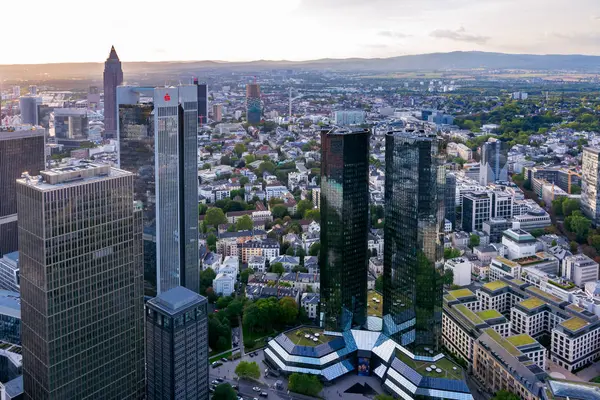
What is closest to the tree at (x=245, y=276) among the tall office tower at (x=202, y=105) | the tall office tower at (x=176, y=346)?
the tall office tower at (x=176, y=346)

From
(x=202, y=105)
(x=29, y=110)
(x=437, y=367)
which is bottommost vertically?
(x=437, y=367)

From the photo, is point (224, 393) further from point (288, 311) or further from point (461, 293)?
point (461, 293)

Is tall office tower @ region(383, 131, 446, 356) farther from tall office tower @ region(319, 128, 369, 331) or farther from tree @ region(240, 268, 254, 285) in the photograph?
tree @ region(240, 268, 254, 285)

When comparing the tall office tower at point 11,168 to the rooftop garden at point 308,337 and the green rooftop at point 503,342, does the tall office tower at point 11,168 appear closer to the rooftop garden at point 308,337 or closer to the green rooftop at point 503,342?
the rooftop garden at point 308,337

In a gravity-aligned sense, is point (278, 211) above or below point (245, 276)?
above

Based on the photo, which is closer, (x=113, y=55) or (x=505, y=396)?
(x=505, y=396)

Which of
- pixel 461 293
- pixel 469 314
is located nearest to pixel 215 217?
pixel 461 293

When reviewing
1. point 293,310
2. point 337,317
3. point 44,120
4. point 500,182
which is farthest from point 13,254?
point 44,120
